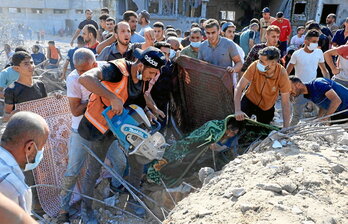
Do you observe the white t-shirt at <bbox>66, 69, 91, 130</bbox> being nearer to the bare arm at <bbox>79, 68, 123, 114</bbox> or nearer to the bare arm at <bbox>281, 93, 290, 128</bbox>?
the bare arm at <bbox>79, 68, 123, 114</bbox>

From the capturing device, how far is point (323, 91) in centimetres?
374

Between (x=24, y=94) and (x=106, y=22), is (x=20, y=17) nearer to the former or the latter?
(x=106, y=22)

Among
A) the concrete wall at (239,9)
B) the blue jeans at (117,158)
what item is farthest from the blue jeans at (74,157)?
the concrete wall at (239,9)

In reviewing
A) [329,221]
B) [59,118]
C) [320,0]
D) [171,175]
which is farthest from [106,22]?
[320,0]

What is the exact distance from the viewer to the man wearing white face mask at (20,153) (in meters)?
1.45

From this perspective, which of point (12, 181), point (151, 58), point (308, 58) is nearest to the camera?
point (12, 181)

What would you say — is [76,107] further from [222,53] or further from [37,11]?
[37,11]

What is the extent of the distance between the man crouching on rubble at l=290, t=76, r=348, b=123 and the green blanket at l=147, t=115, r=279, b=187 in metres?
0.76

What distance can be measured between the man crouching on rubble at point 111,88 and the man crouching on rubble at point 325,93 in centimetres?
194

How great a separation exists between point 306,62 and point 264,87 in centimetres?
176

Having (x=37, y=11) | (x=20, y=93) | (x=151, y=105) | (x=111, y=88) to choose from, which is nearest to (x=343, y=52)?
(x=151, y=105)

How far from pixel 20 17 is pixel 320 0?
31756mm

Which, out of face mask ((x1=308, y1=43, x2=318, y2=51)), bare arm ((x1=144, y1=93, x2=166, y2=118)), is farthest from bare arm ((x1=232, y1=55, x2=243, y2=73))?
face mask ((x1=308, y1=43, x2=318, y2=51))

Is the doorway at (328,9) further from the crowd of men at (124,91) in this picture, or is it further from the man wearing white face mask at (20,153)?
the man wearing white face mask at (20,153)
